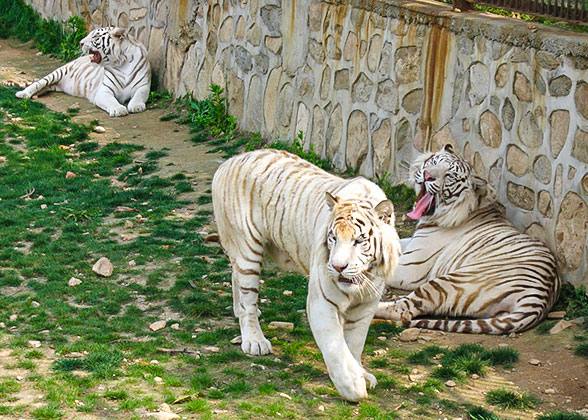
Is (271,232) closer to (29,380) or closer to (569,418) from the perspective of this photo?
(29,380)

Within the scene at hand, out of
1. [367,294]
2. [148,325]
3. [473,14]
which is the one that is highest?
[473,14]

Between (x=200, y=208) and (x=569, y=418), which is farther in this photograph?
(x=200, y=208)

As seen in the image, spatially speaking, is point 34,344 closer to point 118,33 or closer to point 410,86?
point 410,86

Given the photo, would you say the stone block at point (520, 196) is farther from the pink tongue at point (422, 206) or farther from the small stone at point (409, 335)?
the small stone at point (409, 335)

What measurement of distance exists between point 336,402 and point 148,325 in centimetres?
163

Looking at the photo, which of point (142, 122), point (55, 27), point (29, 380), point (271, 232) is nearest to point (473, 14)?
point (271, 232)

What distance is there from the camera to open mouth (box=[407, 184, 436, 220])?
21.9ft

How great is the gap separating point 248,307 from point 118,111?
251 inches

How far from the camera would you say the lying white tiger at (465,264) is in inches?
229

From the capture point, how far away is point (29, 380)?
188 inches

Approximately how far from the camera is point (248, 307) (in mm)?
5445

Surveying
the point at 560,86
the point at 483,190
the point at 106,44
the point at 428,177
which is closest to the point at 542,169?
the point at 483,190

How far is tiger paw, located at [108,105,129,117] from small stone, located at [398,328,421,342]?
6.48 metres

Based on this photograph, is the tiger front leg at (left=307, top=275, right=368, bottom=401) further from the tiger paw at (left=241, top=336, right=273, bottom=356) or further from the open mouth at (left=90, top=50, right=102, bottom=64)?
the open mouth at (left=90, top=50, right=102, bottom=64)
